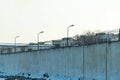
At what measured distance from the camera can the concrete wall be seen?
124 ft

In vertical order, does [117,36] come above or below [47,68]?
above

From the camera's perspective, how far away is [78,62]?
45875 mm

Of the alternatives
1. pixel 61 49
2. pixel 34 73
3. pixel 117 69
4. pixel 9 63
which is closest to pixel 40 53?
pixel 34 73

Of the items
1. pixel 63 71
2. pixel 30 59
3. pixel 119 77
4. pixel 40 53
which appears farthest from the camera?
pixel 30 59

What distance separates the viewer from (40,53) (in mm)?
58938

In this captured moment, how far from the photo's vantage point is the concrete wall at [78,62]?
124ft

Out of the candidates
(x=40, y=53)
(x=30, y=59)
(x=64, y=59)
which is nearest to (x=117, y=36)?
(x=64, y=59)

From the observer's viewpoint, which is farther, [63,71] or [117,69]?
[63,71]

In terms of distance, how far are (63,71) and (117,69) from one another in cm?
1383

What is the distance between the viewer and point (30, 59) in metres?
63.8

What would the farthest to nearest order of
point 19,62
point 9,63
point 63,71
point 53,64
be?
point 9,63, point 19,62, point 53,64, point 63,71

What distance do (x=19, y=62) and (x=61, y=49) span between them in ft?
61.8

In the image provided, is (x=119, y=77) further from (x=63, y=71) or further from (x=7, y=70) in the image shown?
(x=7, y=70)

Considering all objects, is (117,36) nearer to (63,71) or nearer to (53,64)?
(63,71)
